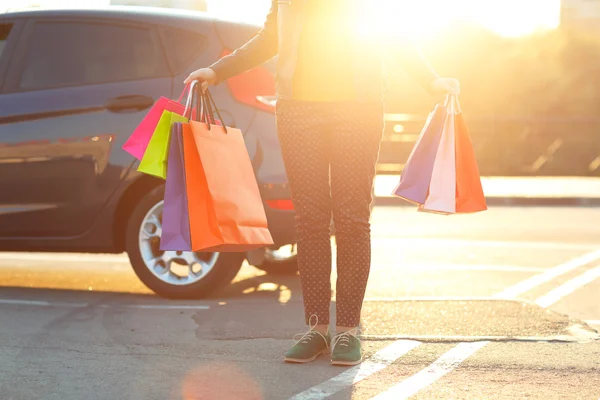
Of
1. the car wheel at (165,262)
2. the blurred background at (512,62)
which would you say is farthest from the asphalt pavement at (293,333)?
the blurred background at (512,62)

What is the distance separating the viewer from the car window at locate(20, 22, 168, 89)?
6.87m

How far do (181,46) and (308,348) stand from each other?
2613 millimetres

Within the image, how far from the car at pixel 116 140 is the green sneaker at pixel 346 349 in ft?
5.87

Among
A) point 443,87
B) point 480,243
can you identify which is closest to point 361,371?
point 443,87

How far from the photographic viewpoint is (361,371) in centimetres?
471

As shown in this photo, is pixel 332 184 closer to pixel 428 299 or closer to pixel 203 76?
pixel 203 76

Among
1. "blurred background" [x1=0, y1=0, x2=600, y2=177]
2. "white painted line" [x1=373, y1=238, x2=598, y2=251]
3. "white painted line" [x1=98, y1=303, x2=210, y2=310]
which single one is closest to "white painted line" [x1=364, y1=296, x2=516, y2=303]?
"white painted line" [x1=98, y1=303, x2=210, y2=310]

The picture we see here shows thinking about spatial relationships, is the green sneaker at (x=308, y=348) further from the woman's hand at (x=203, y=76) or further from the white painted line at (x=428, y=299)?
the white painted line at (x=428, y=299)

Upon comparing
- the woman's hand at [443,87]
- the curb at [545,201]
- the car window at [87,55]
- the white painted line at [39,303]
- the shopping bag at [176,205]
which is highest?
the car window at [87,55]

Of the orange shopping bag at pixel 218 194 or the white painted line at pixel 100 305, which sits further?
the white painted line at pixel 100 305

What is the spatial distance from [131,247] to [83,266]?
202 centimetres

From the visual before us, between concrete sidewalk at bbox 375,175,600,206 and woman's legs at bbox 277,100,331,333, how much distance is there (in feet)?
34.3

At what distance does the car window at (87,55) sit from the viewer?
6871 mm

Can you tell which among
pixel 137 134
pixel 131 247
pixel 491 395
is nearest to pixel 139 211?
pixel 131 247
